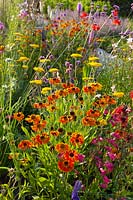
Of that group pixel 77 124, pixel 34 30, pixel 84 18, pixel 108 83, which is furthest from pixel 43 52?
pixel 77 124

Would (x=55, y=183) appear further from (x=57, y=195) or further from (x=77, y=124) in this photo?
(x=77, y=124)

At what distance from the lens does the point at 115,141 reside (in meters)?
2.58

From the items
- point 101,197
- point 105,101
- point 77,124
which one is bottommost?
point 101,197

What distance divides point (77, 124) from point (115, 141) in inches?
17.1

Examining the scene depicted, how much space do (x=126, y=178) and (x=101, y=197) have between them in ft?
0.62

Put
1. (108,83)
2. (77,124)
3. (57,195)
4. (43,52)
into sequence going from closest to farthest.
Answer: (57,195)
(77,124)
(108,83)
(43,52)

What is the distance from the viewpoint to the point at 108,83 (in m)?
4.08

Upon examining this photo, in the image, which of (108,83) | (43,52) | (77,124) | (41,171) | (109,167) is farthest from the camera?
(43,52)

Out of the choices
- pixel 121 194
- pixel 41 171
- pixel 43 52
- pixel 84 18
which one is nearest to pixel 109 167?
pixel 121 194

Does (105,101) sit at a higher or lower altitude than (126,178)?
higher

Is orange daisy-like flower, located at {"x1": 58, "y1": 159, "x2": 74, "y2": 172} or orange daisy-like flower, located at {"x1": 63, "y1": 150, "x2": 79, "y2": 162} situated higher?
orange daisy-like flower, located at {"x1": 63, "y1": 150, "x2": 79, "y2": 162}

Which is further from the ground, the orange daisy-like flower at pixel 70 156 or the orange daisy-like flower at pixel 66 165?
the orange daisy-like flower at pixel 70 156

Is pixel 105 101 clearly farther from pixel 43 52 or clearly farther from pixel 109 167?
pixel 43 52

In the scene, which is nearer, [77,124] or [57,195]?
[57,195]
